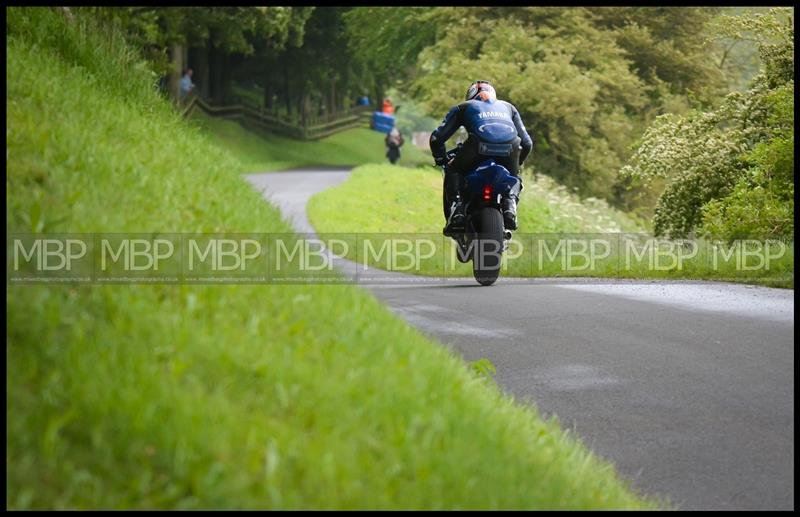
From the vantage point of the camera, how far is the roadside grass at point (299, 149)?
49750mm

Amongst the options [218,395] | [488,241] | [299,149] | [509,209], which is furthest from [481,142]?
[299,149]

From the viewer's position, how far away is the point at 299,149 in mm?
60000

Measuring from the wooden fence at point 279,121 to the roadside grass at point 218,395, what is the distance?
45.1 meters

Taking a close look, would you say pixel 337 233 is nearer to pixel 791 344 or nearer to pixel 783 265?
pixel 783 265

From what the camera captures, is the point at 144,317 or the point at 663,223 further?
the point at 663,223

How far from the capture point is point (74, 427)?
4.23m

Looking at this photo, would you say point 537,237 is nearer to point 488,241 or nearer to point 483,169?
point 488,241

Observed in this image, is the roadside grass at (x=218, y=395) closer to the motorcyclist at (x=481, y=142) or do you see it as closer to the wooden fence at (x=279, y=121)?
the motorcyclist at (x=481, y=142)

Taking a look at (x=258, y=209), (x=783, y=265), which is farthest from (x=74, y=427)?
(x=783, y=265)

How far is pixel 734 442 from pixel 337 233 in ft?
51.7

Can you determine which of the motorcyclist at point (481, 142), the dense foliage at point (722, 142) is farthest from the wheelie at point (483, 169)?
the dense foliage at point (722, 142)

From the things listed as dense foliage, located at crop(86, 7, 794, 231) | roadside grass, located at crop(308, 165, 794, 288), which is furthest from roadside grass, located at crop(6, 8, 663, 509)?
dense foliage, located at crop(86, 7, 794, 231)

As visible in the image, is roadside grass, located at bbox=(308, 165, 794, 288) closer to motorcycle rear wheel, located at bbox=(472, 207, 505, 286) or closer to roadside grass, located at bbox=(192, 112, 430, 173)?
motorcycle rear wheel, located at bbox=(472, 207, 505, 286)

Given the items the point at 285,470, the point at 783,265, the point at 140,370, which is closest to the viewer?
the point at 285,470
